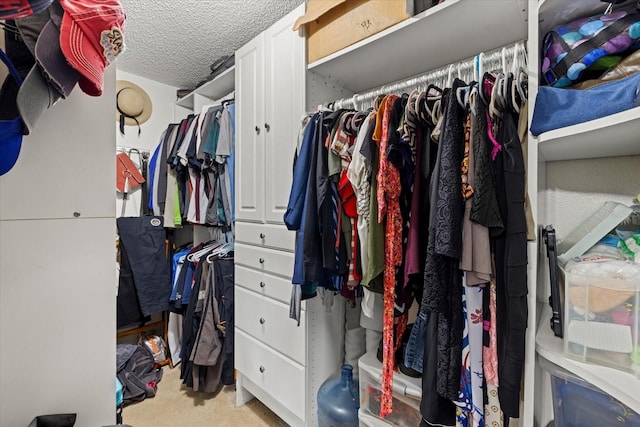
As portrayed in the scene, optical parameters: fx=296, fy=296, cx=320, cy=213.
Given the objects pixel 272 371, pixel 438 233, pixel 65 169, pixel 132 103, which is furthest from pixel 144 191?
pixel 438 233

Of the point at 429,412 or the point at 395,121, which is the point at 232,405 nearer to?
the point at 429,412

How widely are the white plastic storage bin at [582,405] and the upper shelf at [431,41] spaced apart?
104cm

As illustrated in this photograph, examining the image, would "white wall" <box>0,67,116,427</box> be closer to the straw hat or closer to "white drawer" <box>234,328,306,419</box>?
"white drawer" <box>234,328,306,419</box>

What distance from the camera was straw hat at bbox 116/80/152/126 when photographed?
91.7 inches

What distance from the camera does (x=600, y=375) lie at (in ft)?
1.90

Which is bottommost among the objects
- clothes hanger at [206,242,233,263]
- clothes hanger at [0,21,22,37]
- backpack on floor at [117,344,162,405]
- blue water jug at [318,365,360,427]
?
backpack on floor at [117,344,162,405]

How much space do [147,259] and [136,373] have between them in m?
0.77

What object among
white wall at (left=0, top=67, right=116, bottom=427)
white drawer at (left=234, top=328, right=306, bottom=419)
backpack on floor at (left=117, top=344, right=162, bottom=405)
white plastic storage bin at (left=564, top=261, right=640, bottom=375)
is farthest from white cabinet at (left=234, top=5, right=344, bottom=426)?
white plastic storage bin at (left=564, top=261, right=640, bottom=375)

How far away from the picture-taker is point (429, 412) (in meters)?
0.87

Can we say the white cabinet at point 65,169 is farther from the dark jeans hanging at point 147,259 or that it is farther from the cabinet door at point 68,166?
the dark jeans hanging at point 147,259

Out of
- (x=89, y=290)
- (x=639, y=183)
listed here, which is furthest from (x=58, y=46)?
(x=639, y=183)

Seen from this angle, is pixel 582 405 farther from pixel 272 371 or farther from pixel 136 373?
pixel 136 373

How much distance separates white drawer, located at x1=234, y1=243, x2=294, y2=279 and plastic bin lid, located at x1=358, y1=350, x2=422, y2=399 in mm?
521

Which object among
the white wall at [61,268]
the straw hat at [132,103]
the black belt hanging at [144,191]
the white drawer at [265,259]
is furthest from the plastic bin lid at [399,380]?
the straw hat at [132,103]
